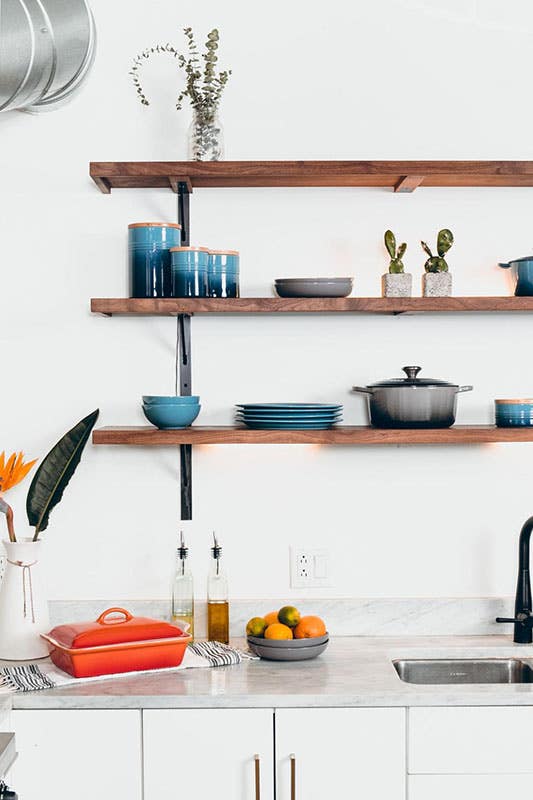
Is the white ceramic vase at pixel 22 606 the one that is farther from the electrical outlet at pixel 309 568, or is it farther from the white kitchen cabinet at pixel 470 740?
the white kitchen cabinet at pixel 470 740

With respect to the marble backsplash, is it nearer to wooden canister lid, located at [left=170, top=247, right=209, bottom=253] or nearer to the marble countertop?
the marble countertop

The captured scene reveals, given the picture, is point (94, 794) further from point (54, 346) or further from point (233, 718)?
point (54, 346)

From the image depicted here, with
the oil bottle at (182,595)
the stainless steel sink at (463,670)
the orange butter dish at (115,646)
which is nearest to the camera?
the orange butter dish at (115,646)

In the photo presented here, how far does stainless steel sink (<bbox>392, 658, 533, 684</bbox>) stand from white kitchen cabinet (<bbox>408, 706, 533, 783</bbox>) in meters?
0.31

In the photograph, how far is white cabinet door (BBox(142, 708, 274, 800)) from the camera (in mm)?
2184

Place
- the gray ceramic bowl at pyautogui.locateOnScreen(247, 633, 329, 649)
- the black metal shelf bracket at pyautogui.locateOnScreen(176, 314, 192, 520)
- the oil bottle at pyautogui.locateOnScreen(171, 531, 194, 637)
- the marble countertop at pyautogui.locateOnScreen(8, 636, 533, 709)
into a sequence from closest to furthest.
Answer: the marble countertop at pyautogui.locateOnScreen(8, 636, 533, 709), the gray ceramic bowl at pyautogui.locateOnScreen(247, 633, 329, 649), the oil bottle at pyautogui.locateOnScreen(171, 531, 194, 637), the black metal shelf bracket at pyautogui.locateOnScreen(176, 314, 192, 520)

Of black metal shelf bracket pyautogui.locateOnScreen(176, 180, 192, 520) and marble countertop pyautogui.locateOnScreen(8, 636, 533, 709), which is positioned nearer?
marble countertop pyautogui.locateOnScreen(8, 636, 533, 709)

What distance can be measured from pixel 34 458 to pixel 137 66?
1101 millimetres

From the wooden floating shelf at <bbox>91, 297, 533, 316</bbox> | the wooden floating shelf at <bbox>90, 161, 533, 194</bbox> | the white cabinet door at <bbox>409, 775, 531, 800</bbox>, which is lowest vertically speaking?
the white cabinet door at <bbox>409, 775, 531, 800</bbox>

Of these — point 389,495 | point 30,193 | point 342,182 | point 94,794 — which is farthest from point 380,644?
point 30,193

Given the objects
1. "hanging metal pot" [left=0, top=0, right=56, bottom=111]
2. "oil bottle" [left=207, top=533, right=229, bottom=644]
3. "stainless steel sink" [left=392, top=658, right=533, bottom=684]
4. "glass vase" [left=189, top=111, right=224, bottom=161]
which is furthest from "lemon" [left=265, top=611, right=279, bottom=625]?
"hanging metal pot" [left=0, top=0, right=56, bottom=111]

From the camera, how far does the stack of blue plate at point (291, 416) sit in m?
2.51

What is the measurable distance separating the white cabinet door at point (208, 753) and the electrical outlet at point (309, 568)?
59 cm

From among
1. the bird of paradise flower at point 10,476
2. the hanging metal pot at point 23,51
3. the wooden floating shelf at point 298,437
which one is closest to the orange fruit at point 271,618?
the wooden floating shelf at point 298,437
